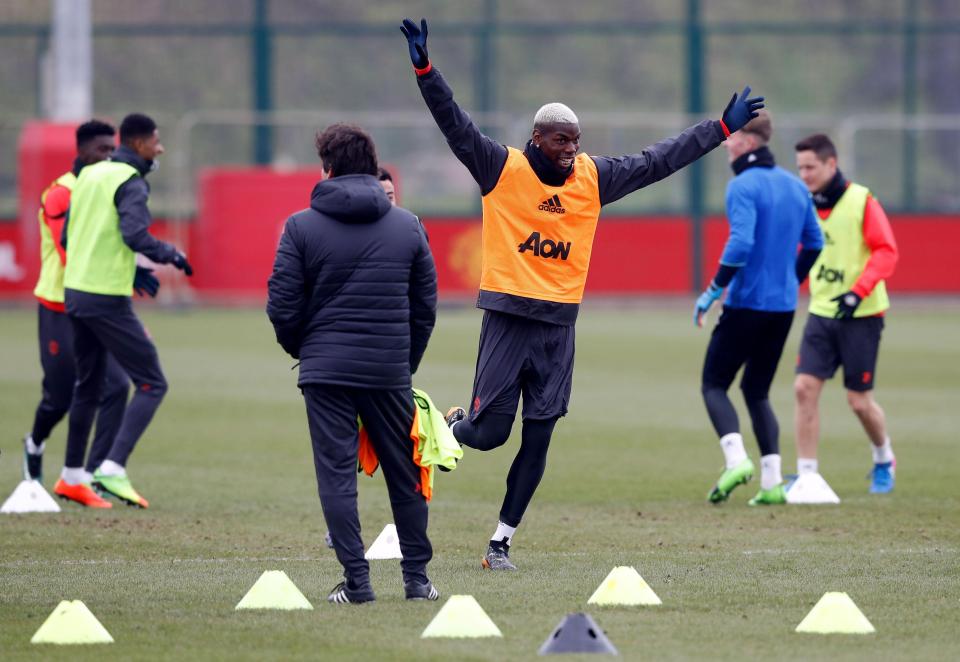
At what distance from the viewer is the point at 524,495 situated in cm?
848

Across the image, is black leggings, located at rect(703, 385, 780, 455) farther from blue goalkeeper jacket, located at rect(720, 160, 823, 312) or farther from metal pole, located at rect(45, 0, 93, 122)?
metal pole, located at rect(45, 0, 93, 122)

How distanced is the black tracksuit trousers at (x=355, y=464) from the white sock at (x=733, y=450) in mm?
3547

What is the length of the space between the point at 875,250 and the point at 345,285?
16.4ft

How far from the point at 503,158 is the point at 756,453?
216 inches

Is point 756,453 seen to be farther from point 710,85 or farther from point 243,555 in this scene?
point 710,85

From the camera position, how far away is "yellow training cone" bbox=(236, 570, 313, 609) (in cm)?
723

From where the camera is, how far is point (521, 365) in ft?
27.5

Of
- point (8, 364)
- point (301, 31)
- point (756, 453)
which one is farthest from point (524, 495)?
point (301, 31)

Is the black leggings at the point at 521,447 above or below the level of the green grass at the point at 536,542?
above

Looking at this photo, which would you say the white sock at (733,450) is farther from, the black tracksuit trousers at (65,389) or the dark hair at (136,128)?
the dark hair at (136,128)

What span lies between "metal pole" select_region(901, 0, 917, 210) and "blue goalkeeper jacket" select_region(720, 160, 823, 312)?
23.7 metres

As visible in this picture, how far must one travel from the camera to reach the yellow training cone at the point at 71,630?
6.59 m

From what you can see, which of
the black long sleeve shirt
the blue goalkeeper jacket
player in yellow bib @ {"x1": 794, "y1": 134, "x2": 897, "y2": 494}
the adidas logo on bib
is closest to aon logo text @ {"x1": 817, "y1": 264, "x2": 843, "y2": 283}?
player in yellow bib @ {"x1": 794, "y1": 134, "x2": 897, "y2": 494}

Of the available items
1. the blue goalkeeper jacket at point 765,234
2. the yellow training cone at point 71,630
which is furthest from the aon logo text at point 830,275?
the yellow training cone at point 71,630
